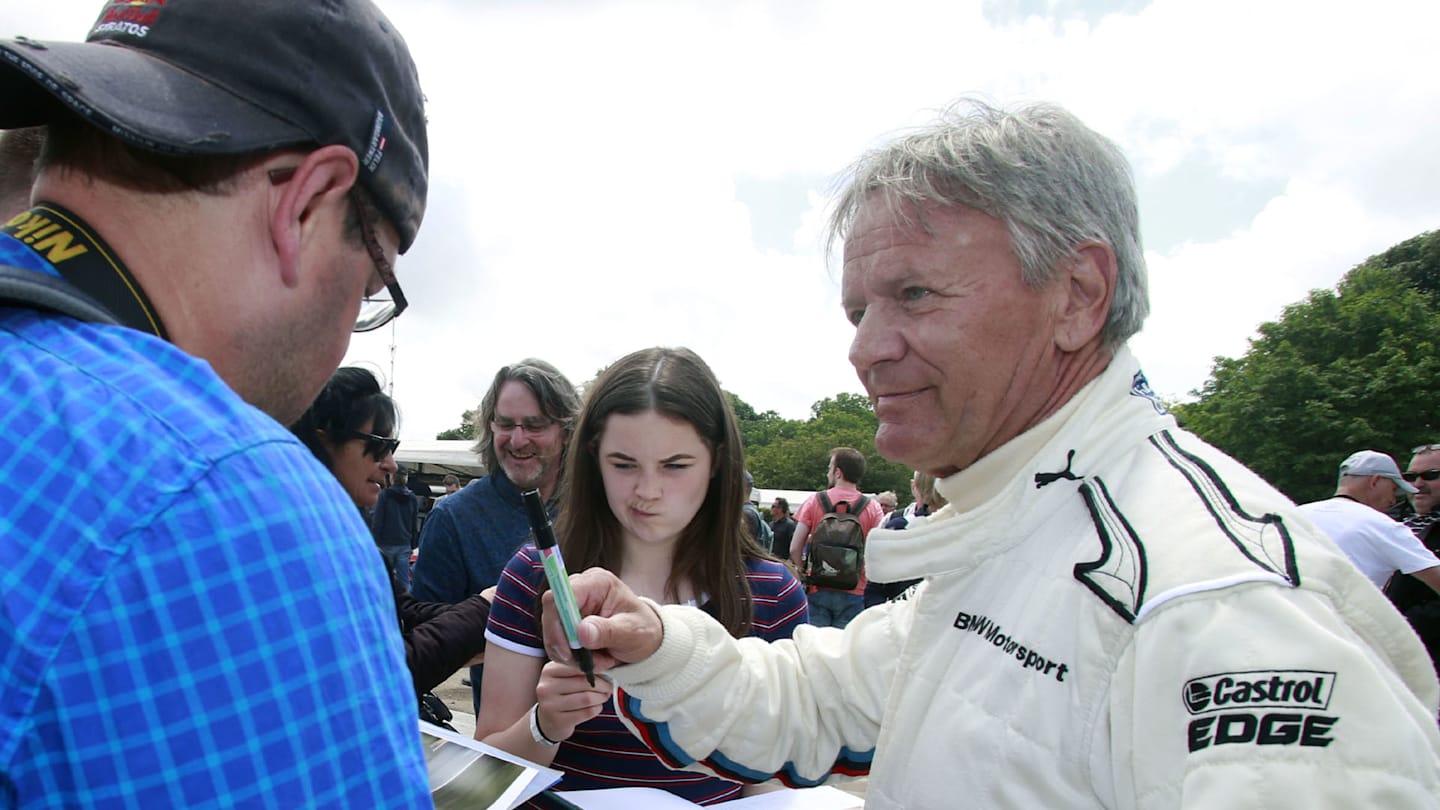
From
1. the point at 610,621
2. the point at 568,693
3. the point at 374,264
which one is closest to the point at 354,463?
the point at 568,693

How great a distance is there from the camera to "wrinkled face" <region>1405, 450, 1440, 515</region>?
235 inches

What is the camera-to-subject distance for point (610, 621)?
158 cm

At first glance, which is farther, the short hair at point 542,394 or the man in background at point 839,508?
the man in background at point 839,508

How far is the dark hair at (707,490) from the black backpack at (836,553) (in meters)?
4.34

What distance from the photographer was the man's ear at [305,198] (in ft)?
2.87

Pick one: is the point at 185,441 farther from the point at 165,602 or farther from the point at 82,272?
the point at 82,272

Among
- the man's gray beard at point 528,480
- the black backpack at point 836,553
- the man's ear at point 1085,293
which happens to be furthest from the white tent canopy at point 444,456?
the man's ear at point 1085,293

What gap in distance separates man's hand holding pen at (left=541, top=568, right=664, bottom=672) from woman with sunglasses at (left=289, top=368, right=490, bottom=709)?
3.45ft

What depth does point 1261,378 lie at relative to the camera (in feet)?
94.0

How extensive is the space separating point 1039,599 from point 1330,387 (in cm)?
3283

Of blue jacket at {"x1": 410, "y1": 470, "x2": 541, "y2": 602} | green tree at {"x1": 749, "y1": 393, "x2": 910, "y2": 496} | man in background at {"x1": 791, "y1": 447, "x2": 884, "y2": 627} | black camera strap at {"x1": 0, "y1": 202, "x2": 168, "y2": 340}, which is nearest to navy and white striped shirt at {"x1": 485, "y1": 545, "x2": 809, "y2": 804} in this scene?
blue jacket at {"x1": 410, "y1": 470, "x2": 541, "y2": 602}

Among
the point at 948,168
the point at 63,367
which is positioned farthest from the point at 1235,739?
the point at 63,367

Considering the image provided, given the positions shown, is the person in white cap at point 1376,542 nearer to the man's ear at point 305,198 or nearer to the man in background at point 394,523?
the man's ear at point 305,198

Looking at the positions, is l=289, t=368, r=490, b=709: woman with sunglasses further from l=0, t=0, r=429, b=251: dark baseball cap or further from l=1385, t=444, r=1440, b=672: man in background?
l=1385, t=444, r=1440, b=672: man in background
